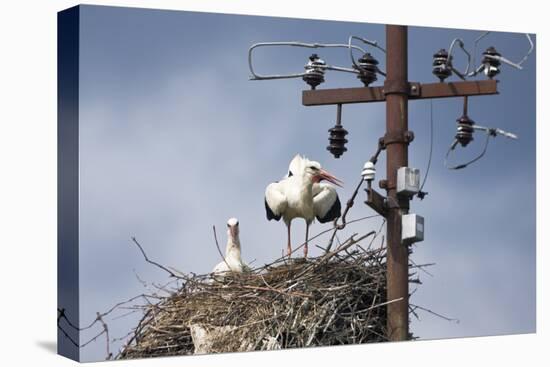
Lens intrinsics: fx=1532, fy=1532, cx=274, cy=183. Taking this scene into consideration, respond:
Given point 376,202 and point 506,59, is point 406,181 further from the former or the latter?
point 506,59

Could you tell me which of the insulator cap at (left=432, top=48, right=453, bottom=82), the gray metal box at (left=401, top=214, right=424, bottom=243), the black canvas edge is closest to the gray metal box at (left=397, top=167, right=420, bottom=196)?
the gray metal box at (left=401, top=214, right=424, bottom=243)

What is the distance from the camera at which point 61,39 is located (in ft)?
33.1

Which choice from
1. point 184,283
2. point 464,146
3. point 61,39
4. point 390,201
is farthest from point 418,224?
point 61,39

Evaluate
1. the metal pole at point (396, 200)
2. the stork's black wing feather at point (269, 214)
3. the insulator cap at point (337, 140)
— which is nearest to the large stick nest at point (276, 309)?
the metal pole at point (396, 200)

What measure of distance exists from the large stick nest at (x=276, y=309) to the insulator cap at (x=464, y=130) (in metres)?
1.01

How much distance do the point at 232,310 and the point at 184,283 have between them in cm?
47

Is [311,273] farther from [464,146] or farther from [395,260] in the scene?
[464,146]

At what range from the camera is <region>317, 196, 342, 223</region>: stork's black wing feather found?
490 inches

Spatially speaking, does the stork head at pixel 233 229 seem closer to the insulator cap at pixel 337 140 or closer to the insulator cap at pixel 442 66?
the insulator cap at pixel 337 140

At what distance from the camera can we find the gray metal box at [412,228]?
10.6 m

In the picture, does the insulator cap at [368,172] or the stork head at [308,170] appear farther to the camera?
the stork head at [308,170]

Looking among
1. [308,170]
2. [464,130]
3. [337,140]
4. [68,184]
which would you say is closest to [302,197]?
[308,170]

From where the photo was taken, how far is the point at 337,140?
1109 centimetres

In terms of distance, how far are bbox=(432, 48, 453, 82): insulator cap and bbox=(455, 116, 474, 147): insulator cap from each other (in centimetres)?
34
